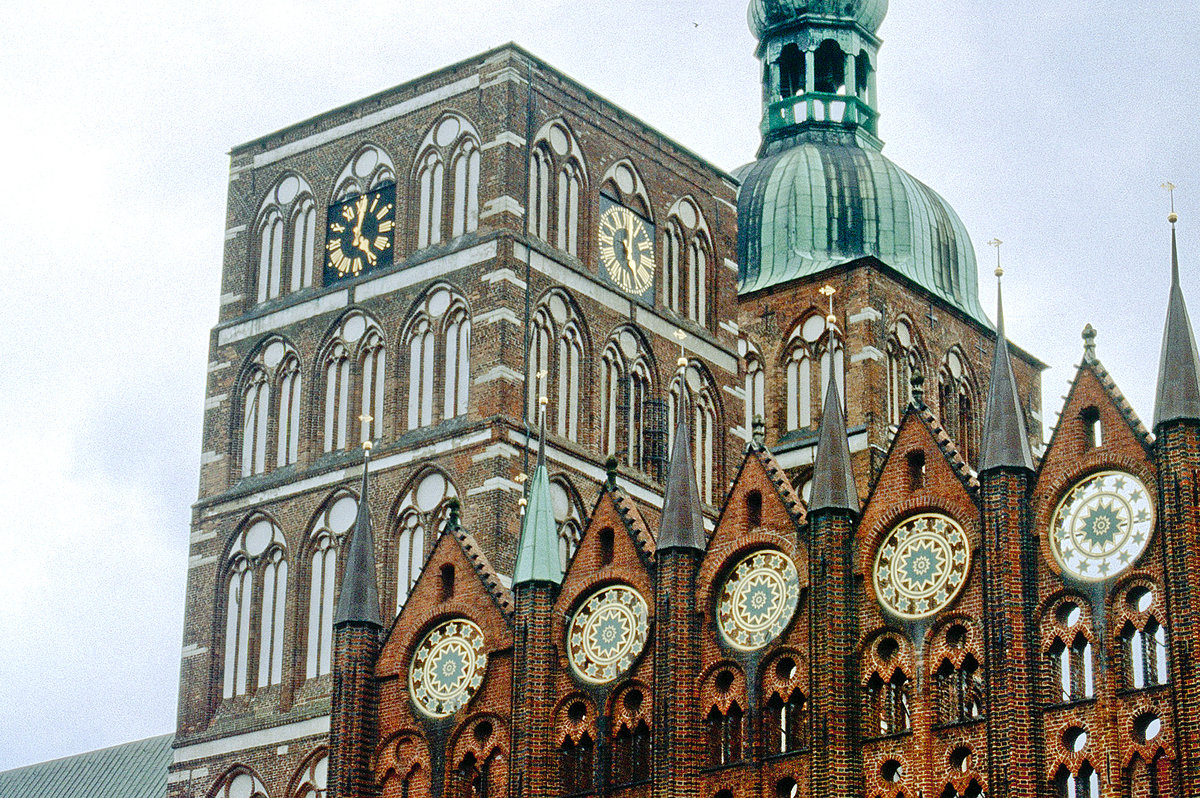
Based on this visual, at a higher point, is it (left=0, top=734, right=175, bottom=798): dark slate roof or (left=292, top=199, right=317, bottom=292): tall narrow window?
(left=292, top=199, right=317, bottom=292): tall narrow window

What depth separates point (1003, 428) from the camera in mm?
48500

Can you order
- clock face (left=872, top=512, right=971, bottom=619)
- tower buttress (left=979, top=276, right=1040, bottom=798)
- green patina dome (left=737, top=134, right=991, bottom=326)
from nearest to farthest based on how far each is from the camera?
tower buttress (left=979, top=276, right=1040, bottom=798) → clock face (left=872, top=512, right=971, bottom=619) → green patina dome (left=737, top=134, right=991, bottom=326)

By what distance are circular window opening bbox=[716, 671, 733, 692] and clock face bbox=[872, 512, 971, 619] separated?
10.3 ft

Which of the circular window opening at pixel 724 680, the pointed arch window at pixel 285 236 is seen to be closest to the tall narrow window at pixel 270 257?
the pointed arch window at pixel 285 236

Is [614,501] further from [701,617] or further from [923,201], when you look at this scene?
[923,201]

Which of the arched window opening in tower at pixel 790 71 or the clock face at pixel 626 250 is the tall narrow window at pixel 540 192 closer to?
the clock face at pixel 626 250

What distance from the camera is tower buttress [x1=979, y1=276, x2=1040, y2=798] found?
4638 centimetres

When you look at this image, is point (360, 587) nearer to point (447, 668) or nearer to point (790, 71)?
point (447, 668)

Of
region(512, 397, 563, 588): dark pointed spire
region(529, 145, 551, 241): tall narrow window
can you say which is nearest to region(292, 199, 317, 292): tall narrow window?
region(529, 145, 551, 241): tall narrow window

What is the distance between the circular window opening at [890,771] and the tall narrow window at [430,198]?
18860mm

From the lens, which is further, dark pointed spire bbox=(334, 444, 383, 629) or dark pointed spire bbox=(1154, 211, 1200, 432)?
dark pointed spire bbox=(334, 444, 383, 629)

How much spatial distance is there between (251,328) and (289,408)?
238 centimetres

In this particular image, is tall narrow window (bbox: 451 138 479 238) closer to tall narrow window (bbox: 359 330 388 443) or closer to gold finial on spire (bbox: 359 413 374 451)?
tall narrow window (bbox: 359 330 388 443)

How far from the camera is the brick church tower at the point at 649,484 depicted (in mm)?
47344
